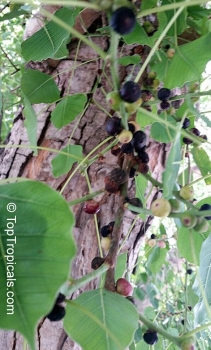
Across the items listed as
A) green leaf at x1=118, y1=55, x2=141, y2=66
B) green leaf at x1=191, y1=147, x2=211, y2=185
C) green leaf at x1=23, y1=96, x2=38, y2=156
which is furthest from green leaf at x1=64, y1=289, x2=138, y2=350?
green leaf at x1=118, y1=55, x2=141, y2=66

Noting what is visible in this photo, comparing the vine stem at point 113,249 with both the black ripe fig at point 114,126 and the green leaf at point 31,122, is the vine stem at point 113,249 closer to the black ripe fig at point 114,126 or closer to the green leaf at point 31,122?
the black ripe fig at point 114,126

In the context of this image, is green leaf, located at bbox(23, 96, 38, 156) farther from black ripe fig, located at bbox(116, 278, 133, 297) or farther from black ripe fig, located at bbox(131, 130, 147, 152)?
black ripe fig, located at bbox(116, 278, 133, 297)

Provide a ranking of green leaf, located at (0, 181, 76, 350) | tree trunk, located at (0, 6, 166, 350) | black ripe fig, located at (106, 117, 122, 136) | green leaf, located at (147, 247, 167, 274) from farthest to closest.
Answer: green leaf, located at (147, 247, 167, 274) < tree trunk, located at (0, 6, 166, 350) < black ripe fig, located at (106, 117, 122, 136) < green leaf, located at (0, 181, 76, 350)

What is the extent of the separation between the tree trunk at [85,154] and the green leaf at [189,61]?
0.28m

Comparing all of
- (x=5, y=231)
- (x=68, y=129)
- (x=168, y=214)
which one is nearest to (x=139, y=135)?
(x=168, y=214)

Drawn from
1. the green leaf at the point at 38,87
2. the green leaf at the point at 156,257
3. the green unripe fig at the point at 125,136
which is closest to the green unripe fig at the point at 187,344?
the green unripe fig at the point at 125,136

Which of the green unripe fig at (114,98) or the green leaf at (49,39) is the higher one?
the green leaf at (49,39)

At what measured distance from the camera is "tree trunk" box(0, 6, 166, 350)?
1.00 m

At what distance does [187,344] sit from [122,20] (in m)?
0.42

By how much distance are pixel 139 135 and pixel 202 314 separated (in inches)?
14.6

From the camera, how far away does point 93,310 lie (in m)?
0.60

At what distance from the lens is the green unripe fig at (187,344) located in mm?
539

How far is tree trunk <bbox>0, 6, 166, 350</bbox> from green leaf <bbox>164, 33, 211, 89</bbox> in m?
0.28

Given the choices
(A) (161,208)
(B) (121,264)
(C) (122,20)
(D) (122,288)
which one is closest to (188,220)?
(A) (161,208)
